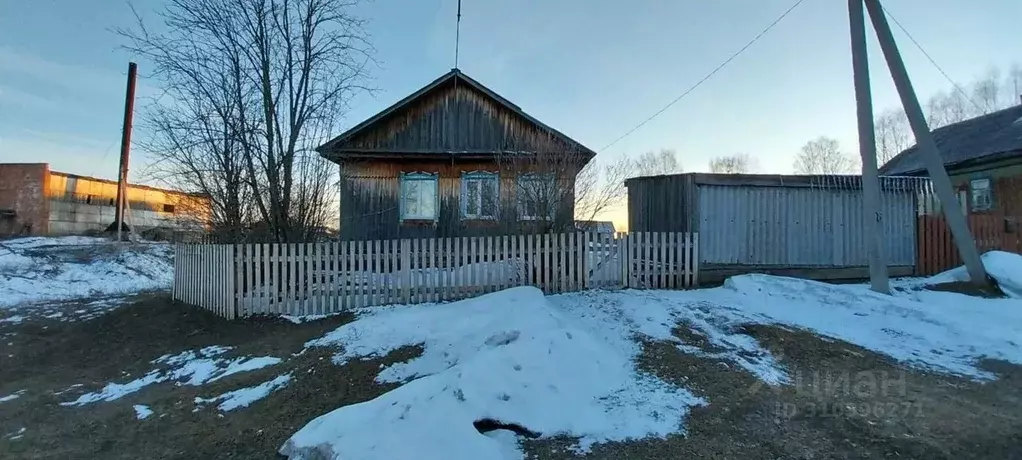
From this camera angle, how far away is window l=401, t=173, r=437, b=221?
1384 centimetres

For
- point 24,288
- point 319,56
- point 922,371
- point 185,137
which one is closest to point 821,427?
point 922,371

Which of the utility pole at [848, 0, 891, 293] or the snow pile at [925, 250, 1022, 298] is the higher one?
the utility pole at [848, 0, 891, 293]

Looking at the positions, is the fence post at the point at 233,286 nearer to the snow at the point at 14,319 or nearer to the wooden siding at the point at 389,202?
the wooden siding at the point at 389,202

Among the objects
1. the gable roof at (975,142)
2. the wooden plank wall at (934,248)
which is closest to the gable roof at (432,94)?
the wooden plank wall at (934,248)

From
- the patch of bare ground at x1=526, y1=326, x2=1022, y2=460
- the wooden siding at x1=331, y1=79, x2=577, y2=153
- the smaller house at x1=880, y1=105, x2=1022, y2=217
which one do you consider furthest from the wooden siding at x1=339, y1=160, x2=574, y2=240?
the smaller house at x1=880, y1=105, x2=1022, y2=217

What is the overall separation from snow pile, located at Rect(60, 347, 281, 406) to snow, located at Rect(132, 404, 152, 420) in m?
0.68

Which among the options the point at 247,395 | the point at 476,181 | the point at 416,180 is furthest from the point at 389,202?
the point at 247,395

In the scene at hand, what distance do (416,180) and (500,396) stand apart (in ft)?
34.1

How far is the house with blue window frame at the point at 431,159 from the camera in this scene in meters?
13.6

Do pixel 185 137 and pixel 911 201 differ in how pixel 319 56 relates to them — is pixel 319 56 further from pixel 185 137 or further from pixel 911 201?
pixel 911 201

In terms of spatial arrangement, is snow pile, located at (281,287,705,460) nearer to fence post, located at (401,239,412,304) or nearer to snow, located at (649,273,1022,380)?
snow, located at (649,273,1022,380)

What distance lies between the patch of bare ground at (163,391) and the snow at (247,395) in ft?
0.37

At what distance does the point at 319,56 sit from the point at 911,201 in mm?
13806

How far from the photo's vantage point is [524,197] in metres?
10.3
